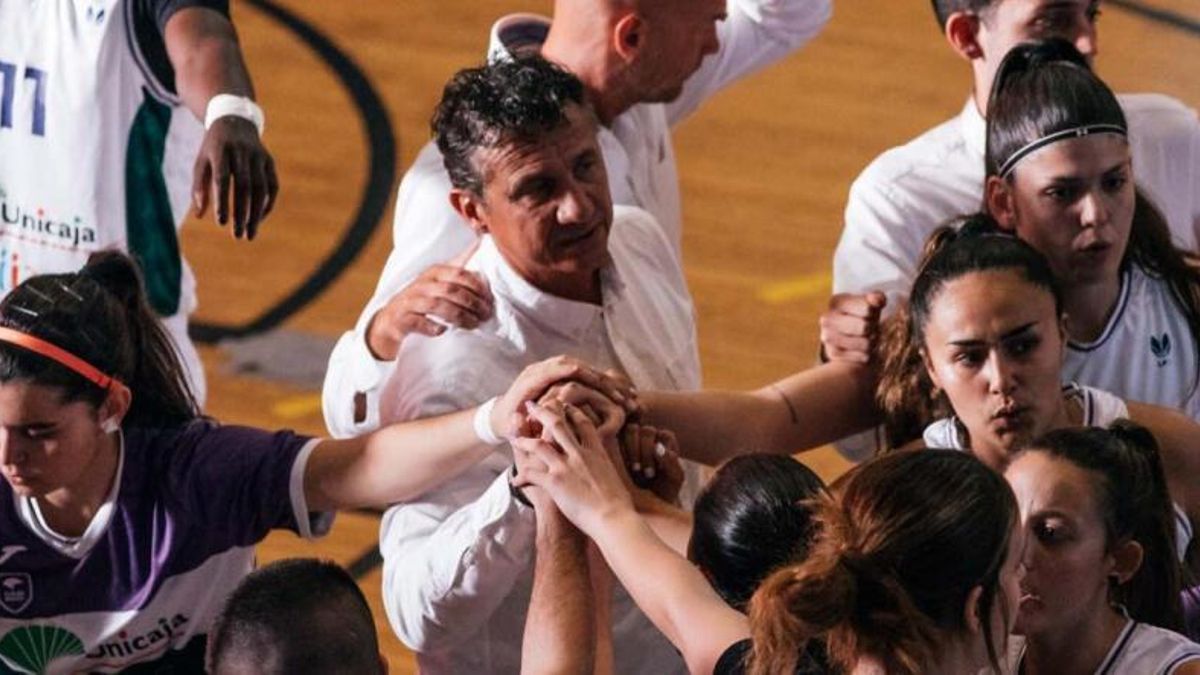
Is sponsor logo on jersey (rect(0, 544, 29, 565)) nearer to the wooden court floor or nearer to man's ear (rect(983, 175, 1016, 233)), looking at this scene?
man's ear (rect(983, 175, 1016, 233))

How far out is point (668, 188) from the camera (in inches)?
215

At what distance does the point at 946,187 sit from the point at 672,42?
0.73m

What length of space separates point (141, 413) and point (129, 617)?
0.38 m

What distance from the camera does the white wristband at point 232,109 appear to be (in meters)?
4.84

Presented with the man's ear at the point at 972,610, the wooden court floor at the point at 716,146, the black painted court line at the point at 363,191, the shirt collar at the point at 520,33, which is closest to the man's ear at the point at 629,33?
the shirt collar at the point at 520,33

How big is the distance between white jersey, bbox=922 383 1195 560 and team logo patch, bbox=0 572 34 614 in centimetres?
160

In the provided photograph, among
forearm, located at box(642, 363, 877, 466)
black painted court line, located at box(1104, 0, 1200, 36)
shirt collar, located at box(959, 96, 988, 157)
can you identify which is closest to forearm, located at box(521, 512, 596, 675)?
forearm, located at box(642, 363, 877, 466)

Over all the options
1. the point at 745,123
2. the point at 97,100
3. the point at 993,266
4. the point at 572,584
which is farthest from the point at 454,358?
the point at 745,123

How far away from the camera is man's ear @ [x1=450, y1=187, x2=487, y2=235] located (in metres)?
4.55

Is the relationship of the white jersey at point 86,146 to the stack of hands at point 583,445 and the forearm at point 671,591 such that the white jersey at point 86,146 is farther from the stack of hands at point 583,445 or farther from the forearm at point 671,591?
the forearm at point 671,591

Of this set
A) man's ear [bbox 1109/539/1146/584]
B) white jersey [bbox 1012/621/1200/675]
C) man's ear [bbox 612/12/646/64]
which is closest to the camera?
white jersey [bbox 1012/621/1200/675]

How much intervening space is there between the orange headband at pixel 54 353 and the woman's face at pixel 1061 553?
5.18 feet

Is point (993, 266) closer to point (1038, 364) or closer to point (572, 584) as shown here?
point (1038, 364)

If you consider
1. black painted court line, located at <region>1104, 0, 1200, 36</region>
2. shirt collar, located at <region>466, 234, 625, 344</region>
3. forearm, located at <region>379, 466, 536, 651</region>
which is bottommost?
forearm, located at <region>379, 466, 536, 651</region>
